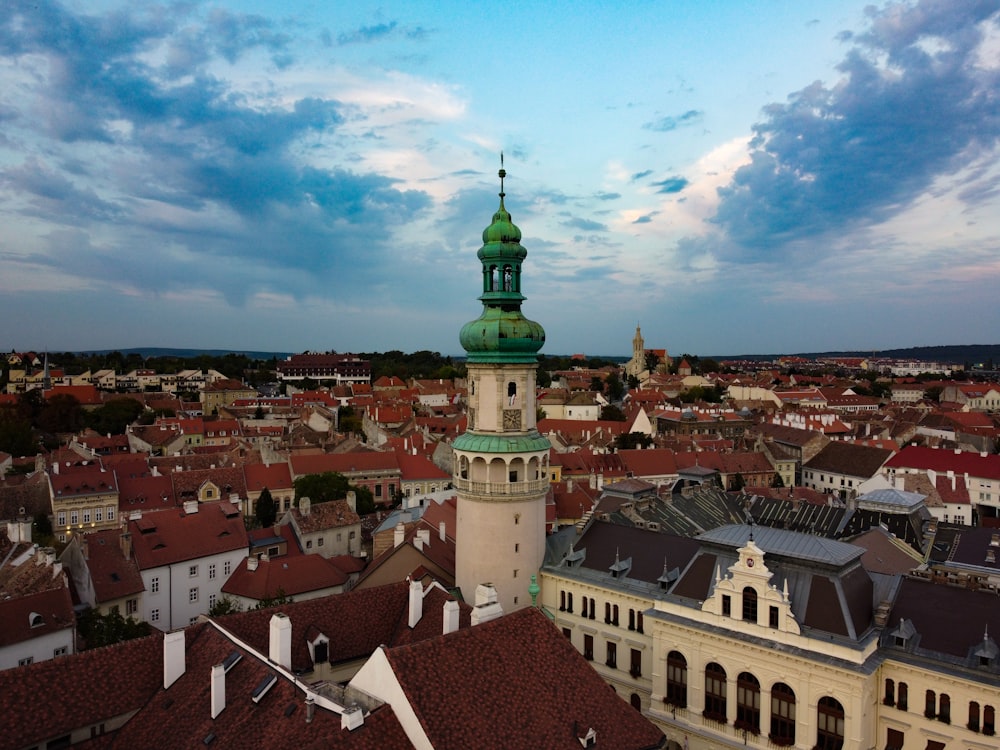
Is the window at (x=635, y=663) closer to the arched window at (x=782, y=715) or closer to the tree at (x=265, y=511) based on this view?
the arched window at (x=782, y=715)

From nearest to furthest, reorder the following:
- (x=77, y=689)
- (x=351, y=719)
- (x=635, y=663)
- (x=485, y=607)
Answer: (x=351, y=719) → (x=77, y=689) → (x=485, y=607) → (x=635, y=663)

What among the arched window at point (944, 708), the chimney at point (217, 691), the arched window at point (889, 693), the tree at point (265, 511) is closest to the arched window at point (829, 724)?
the arched window at point (889, 693)

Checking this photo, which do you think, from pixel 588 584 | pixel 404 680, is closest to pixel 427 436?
pixel 588 584

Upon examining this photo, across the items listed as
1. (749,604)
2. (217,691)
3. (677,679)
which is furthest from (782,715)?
(217,691)

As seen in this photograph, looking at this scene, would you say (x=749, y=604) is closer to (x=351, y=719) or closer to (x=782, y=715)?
(x=782, y=715)

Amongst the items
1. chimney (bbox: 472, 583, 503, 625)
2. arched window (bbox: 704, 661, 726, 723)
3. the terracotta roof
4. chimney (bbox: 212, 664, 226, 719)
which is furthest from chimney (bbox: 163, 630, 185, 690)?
the terracotta roof

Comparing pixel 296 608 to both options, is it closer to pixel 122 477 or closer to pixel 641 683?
pixel 641 683
